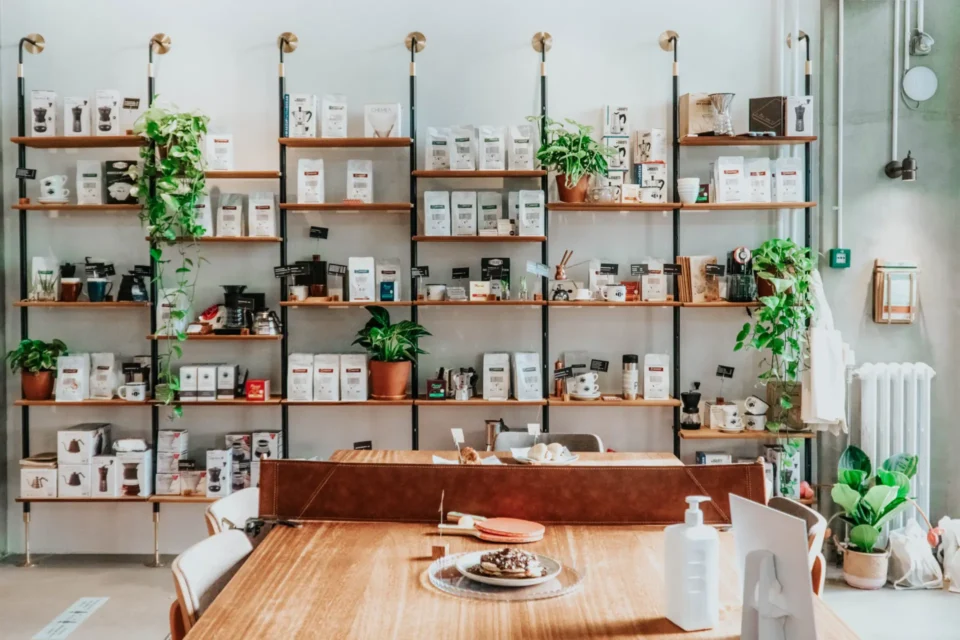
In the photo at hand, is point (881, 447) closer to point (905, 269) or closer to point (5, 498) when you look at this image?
point (905, 269)

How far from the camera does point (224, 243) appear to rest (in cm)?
511

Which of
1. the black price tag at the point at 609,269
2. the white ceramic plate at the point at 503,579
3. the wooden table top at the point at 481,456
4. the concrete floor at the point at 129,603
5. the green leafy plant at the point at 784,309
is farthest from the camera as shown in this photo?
the black price tag at the point at 609,269

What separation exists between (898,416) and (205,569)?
13.3ft

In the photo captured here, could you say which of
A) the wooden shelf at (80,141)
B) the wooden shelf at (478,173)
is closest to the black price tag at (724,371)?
the wooden shelf at (478,173)

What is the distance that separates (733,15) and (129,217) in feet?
12.3

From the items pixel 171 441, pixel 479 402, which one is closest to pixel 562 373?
pixel 479 402

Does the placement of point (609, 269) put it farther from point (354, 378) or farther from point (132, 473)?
point (132, 473)

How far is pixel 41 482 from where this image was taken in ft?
15.9

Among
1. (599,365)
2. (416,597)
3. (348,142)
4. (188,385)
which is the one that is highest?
(348,142)

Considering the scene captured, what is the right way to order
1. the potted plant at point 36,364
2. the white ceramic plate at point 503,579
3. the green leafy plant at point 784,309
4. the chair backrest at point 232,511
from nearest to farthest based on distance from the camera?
the white ceramic plate at point 503,579, the chair backrest at point 232,511, the green leafy plant at point 784,309, the potted plant at point 36,364

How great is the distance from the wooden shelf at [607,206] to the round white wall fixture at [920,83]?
1546 mm

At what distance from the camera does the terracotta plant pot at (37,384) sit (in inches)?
193

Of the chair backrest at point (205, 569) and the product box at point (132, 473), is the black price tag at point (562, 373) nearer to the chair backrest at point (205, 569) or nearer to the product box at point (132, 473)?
the product box at point (132, 473)

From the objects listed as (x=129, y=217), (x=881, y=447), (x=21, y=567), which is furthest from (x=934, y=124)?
(x=21, y=567)
